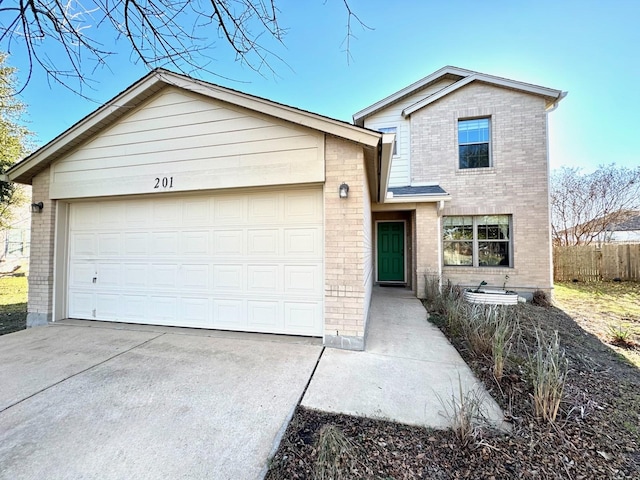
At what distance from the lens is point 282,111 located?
4.26 metres

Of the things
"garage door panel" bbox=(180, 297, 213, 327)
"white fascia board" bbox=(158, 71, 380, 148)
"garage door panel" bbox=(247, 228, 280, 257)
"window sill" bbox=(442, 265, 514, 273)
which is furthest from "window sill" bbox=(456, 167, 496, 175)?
"garage door panel" bbox=(180, 297, 213, 327)

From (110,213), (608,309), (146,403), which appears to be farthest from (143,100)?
(608,309)

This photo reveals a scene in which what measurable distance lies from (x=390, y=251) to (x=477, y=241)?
2885 mm

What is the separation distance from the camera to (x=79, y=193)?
17.4 ft

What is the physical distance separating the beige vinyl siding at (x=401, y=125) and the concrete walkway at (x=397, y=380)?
5925 mm

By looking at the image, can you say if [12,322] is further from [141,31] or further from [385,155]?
[385,155]

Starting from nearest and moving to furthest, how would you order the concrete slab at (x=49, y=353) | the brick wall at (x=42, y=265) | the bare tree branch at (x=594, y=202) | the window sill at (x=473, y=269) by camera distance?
the concrete slab at (x=49, y=353), the brick wall at (x=42, y=265), the window sill at (x=473, y=269), the bare tree branch at (x=594, y=202)

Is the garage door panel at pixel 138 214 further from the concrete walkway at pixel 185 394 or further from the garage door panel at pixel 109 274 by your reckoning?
the concrete walkway at pixel 185 394

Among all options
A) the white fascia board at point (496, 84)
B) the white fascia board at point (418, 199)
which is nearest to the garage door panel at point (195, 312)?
the white fascia board at point (418, 199)

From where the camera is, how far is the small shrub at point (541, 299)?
7562 mm

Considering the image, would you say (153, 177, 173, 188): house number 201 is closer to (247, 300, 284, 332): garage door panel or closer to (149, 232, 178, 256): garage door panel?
(149, 232, 178, 256): garage door panel

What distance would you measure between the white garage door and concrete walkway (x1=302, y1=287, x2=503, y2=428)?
107 centimetres

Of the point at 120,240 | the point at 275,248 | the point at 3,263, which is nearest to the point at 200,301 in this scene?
the point at 275,248

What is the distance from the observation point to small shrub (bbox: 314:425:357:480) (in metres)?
1.80
